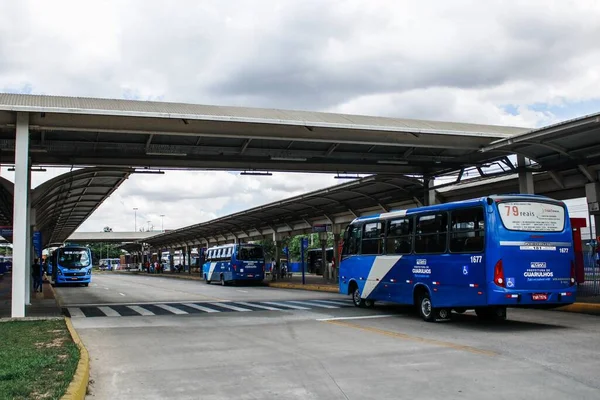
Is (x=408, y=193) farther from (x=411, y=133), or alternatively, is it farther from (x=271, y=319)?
(x=271, y=319)

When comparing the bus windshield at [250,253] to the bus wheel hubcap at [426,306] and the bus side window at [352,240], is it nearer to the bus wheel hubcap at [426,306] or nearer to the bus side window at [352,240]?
the bus side window at [352,240]

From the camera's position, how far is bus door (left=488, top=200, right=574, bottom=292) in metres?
12.8

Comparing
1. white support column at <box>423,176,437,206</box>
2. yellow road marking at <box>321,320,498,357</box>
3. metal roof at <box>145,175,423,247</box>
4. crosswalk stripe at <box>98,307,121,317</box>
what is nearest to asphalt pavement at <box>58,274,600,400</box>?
yellow road marking at <box>321,320,498,357</box>

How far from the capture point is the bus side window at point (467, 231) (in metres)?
13.2

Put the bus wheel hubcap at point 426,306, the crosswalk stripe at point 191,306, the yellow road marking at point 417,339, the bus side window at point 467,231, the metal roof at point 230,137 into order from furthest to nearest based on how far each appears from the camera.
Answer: the crosswalk stripe at point 191,306 < the metal roof at point 230,137 < the bus wheel hubcap at point 426,306 < the bus side window at point 467,231 < the yellow road marking at point 417,339

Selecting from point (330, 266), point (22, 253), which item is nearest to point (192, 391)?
point (22, 253)

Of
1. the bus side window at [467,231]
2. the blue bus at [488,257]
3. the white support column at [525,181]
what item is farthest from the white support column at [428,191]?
the bus side window at [467,231]

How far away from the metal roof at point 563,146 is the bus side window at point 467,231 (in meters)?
4.09

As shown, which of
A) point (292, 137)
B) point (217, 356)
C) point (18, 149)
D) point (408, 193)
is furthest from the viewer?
point (408, 193)

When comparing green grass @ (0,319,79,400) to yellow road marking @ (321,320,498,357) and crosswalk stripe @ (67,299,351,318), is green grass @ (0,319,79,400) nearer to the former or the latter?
crosswalk stripe @ (67,299,351,318)

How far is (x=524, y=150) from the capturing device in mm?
18484

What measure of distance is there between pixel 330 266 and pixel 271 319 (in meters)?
26.3

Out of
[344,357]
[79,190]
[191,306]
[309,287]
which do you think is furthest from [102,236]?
[344,357]

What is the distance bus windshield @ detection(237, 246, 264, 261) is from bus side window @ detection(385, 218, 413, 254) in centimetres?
2204
